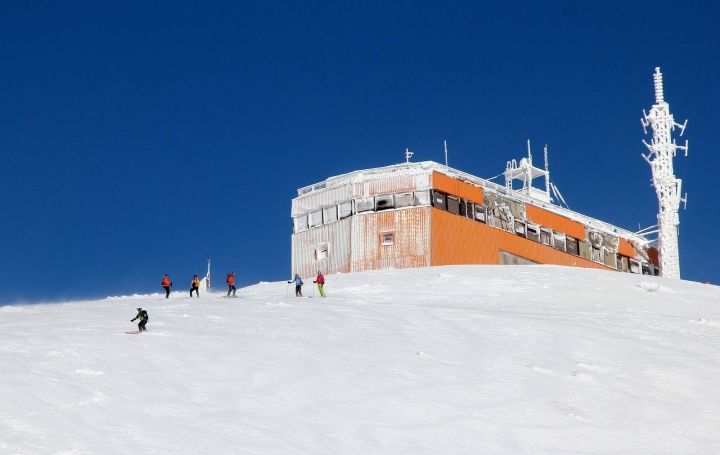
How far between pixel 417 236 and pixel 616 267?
1586cm

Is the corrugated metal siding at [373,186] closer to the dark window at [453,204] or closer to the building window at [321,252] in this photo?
the dark window at [453,204]

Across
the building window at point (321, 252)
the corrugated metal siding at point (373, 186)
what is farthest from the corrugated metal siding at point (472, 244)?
the building window at point (321, 252)

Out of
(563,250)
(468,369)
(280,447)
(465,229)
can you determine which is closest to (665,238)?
(563,250)

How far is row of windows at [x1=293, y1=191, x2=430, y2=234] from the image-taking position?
48.5 metres

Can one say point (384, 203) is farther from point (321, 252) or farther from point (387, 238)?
point (321, 252)

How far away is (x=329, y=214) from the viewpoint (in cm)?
5091

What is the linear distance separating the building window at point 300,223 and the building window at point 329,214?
1.51 metres

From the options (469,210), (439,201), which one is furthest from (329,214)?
(469,210)

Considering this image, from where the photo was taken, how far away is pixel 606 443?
19.1 metres

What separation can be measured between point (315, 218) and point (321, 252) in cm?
187

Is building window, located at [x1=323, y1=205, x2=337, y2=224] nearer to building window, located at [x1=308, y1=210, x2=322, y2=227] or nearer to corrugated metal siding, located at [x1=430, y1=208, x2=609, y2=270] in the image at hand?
building window, located at [x1=308, y1=210, x2=322, y2=227]

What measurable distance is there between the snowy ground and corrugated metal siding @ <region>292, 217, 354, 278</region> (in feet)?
54.0

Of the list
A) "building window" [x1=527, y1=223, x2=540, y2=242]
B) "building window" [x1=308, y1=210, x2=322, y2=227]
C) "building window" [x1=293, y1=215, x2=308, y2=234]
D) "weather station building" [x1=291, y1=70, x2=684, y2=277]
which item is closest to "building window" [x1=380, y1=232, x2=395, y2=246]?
"weather station building" [x1=291, y1=70, x2=684, y2=277]

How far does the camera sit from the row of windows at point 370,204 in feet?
159
